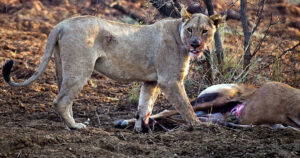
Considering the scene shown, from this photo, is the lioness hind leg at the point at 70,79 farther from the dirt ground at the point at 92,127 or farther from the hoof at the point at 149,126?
the hoof at the point at 149,126

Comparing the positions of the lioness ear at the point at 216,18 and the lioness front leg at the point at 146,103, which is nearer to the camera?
the lioness ear at the point at 216,18

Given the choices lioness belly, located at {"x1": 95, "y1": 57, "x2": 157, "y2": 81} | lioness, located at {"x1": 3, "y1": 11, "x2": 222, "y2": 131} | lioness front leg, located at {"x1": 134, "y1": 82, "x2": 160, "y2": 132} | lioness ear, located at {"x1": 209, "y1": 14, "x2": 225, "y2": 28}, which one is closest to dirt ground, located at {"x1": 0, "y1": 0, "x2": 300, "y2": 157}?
lioness front leg, located at {"x1": 134, "y1": 82, "x2": 160, "y2": 132}

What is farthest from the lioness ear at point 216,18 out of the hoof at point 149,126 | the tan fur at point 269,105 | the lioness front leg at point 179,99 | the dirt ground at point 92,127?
the hoof at point 149,126

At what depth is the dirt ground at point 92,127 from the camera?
3.76 m

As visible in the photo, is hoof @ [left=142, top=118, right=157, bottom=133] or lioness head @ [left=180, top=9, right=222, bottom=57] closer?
lioness head @ [left=180, top=9, right=222, bottom=57]

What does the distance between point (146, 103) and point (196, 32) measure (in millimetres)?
1091

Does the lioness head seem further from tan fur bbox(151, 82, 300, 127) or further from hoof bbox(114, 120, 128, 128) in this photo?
hoof bbox(114, 120, 128, 128)

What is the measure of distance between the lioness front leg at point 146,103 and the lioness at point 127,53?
0.04 feet

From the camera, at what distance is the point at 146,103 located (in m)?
5.51

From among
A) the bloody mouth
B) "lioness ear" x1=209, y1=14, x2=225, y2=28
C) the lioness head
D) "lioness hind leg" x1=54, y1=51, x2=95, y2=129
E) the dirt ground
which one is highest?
"lioness ear" x1=209, y1=14, x2=225, y2=28

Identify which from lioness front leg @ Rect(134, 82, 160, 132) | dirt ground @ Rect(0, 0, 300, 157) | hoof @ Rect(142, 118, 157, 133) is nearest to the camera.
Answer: dirt ground @ Rect(0, 0, 300, 157)

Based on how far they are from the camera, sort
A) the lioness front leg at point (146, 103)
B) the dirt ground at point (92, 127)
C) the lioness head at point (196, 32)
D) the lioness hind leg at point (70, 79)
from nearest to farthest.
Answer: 1. the dirt ground at point (92, 127)
2. the lioness hind leg at point (70, 79)
3. the lioness head at point (196, 32)
4. the lioness front leg at point (146, 103)

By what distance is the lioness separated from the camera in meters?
4.74

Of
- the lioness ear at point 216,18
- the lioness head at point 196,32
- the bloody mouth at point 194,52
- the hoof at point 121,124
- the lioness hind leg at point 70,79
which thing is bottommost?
the hoof at point 121,124
